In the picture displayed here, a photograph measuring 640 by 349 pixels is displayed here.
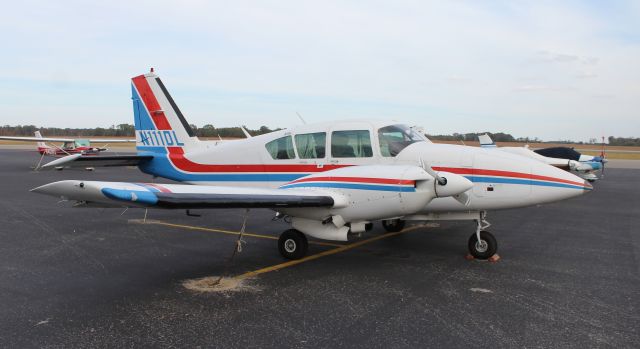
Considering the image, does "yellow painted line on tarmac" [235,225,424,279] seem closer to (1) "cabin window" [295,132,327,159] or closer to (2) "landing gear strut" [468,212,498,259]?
(1) "cabin window" [295,132,327,159]

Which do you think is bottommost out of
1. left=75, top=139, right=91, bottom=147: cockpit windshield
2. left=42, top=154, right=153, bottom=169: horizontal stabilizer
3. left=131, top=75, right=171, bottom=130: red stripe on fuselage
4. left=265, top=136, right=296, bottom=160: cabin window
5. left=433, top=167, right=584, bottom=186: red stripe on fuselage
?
left=433, top=167, right=584, bottom=186: red stripe on fuselage

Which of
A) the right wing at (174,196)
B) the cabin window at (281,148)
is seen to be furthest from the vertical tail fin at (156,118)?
the right wing at (174,196)

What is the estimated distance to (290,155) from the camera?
817 centimetres

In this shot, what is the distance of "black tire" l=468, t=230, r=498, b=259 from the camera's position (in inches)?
284

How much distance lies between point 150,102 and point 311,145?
467 cm

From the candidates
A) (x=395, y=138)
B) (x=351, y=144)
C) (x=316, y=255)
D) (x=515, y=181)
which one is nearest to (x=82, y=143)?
(x=316, y=255)

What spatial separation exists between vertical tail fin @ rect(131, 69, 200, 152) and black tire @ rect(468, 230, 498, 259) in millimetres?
6370

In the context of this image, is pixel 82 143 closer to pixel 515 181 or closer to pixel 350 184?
pixel 350 184

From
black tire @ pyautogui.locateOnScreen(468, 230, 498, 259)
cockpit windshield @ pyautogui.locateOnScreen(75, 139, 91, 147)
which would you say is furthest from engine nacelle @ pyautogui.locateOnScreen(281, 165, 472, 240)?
cockpit windshield @ pyautogui.locateOnScreen(75, 139, 91, 147)

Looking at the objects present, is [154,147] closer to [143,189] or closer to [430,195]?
[143,189]

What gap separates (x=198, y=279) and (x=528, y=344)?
4223 millimetres

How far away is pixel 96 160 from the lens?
8766mm

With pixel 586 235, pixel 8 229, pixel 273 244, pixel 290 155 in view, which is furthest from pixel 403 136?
pixel 8 229

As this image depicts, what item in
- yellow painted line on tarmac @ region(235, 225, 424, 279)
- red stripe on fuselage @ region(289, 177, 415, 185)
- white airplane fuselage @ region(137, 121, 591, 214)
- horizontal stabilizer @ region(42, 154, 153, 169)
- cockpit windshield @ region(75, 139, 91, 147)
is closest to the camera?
red stripe on fuselage @ region(289, 177, 415, 185)
